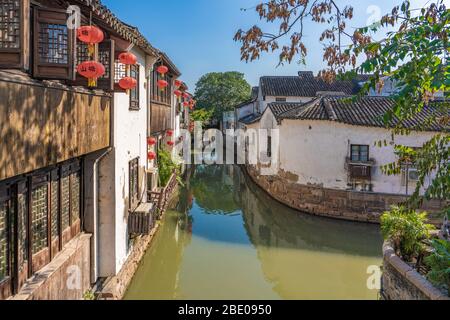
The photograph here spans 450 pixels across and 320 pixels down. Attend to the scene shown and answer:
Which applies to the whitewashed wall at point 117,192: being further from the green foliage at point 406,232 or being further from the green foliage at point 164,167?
the green foliage at point 406,232

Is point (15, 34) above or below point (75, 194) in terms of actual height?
above

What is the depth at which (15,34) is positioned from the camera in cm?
422

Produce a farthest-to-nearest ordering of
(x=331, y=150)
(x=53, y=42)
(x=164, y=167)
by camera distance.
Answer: (x=331, y=150) < (x=164, y=167) < (x=53, y=42)

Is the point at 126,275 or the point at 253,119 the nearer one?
the point at 126,275

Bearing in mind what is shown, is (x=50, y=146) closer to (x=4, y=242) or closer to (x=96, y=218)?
(x=4, y=242)

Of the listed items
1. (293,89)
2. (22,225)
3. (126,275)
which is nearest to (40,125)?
(22,225)

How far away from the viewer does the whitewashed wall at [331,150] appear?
16.2m

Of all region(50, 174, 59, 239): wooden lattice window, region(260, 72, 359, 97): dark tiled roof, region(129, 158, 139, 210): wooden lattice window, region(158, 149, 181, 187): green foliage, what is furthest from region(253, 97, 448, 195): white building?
region(260, 72, 359, 97): dark tiled roof

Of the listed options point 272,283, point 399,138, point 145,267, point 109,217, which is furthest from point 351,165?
point 109,217

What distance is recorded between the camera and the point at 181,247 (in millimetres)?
12766

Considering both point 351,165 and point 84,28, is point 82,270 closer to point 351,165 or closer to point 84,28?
point 84,28

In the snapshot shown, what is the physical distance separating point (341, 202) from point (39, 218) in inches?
514

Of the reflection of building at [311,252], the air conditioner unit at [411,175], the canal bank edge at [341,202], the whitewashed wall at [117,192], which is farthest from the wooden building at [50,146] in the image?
the air conditioner unit at [411,175]

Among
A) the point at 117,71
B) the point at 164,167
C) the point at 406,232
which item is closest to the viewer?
the point at 406,232
